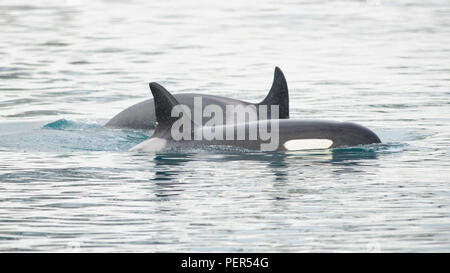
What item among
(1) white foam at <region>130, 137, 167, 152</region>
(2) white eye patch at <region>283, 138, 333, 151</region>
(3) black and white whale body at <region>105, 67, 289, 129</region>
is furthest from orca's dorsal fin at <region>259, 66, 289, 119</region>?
(1) white foam at <region>130, 137, 167, 152</region>

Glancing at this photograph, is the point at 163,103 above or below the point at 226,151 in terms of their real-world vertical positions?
above

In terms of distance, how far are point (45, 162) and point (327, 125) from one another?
3324mm

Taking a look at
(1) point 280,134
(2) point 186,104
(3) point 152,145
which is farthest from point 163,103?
(2) point 186,104

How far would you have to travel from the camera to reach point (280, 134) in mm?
12148

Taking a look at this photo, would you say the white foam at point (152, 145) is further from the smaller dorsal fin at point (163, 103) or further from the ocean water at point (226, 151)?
the smaller dorsal fin at point (163, 103)

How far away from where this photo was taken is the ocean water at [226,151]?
28.7ft

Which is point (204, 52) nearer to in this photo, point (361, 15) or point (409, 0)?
point (361, 15)

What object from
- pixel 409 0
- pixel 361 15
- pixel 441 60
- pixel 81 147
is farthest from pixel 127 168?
pixel 409 0

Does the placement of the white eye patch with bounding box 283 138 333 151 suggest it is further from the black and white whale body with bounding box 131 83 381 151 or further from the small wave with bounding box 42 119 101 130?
the small wave with bounding box 42 119 101 130

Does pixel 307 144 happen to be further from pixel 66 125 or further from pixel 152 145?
pixel 66 125

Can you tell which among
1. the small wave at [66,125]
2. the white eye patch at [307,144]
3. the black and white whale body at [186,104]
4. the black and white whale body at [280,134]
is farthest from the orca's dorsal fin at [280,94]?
the small wave at [66,125]

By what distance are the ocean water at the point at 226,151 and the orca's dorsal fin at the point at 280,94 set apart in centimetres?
153

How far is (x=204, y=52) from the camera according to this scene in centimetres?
2603

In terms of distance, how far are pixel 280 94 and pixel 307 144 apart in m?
1.91
